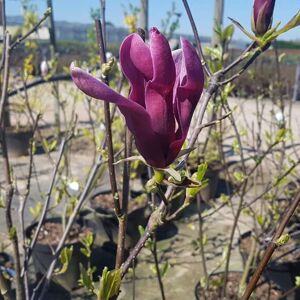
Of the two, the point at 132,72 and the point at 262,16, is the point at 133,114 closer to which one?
the point at 132,72

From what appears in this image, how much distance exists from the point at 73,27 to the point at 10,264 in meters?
23.7

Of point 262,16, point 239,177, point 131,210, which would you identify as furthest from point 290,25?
point 131,210

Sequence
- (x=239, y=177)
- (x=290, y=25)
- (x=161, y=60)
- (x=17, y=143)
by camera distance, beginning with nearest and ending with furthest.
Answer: (x=161, y=60)
(x=290, y=25)
(x=239, y=177)
(x=17, y=143)

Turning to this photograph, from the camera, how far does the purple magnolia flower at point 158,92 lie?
18.9 inches

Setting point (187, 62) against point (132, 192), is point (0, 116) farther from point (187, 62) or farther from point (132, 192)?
point (132, 192)

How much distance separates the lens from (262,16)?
2.28 feet

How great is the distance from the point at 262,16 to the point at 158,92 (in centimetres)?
31

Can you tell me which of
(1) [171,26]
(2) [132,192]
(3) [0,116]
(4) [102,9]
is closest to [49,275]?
(3) [0,116]

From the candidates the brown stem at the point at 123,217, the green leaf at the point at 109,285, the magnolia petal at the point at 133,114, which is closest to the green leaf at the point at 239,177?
the brown stem at the point at 123,217

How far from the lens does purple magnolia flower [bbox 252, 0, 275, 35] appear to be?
0.67m

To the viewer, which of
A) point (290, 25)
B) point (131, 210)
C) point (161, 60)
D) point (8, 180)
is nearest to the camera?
point (161, 60)

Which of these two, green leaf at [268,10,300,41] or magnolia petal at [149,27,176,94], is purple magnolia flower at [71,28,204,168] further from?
green leaf at [268,10,300,41]

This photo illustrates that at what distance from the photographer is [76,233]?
282 cm

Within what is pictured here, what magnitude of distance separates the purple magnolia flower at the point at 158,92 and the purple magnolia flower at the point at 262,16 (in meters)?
0.23
